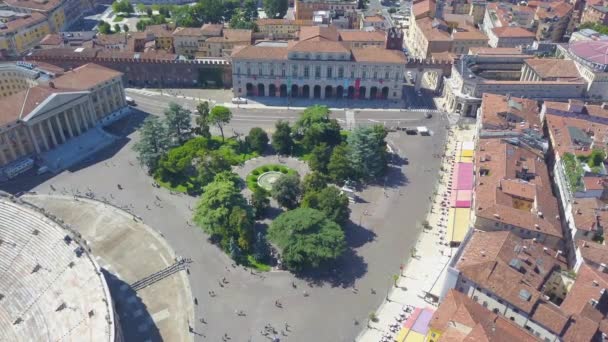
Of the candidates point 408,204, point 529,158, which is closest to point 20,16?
point 408,204

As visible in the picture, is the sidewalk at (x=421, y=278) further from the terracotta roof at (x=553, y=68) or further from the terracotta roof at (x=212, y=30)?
the terracotta roof at (x=212, y=30)

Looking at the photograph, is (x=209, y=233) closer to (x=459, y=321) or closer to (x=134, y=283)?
(x=134, y=283)

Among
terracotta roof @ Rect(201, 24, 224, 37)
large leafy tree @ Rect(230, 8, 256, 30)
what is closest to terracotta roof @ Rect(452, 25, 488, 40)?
large leafy tree @ Rect(230, 8, 256, 30)

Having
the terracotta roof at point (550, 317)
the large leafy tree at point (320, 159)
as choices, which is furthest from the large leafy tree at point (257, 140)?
the terracotta roof at point (550, 317)

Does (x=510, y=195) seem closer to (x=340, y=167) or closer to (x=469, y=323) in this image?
(x=469, y=323)

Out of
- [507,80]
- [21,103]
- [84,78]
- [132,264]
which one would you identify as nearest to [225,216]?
[132,264]

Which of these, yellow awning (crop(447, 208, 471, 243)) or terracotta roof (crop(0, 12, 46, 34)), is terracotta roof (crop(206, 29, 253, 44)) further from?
yellow awning (crop(447, 208, 471, 243))
